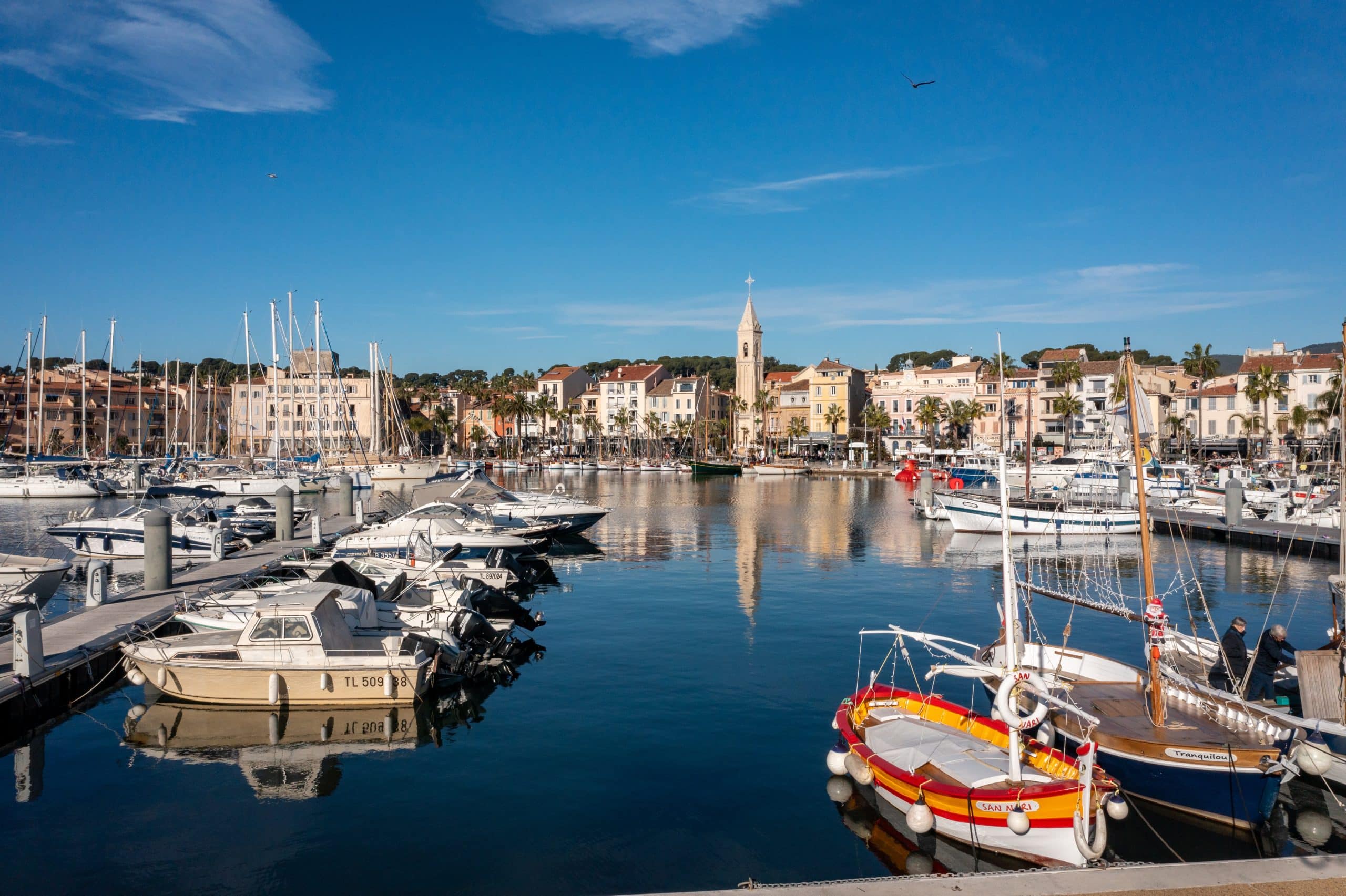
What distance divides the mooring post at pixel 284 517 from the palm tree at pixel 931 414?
93520 mm

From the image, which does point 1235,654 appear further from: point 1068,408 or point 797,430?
point 797,430

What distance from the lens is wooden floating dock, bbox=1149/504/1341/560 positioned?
1758 inches

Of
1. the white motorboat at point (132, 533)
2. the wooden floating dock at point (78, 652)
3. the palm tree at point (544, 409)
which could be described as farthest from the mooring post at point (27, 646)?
the palm tree at point (544, 409)

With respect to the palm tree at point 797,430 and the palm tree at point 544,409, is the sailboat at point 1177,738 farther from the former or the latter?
the palm tree at point 544,409

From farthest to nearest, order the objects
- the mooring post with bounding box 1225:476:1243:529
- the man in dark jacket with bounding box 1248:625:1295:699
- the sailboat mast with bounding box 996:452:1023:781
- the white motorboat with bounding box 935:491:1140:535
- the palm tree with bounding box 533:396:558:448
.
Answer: the palm tree with bounding box 533:396:558:448
the white motorboat with bounding box 935:491:1140:535
the mooring post with bounding box 1225:476:1243:529
the man in dark jacket with bounding box 1248:625:1295:699
the sailboat mast with bounding box 996:452:1023:781

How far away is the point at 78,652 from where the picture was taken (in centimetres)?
2083

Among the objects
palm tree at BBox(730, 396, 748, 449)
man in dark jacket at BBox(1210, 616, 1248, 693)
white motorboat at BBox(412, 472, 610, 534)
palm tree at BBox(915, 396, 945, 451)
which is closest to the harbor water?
man in dark jacket at BBox(1210, 616, 1248, 693)

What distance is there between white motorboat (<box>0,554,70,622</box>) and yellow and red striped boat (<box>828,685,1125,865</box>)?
2272cm

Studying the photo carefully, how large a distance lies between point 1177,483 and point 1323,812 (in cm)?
6324

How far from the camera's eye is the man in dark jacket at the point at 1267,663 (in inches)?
636

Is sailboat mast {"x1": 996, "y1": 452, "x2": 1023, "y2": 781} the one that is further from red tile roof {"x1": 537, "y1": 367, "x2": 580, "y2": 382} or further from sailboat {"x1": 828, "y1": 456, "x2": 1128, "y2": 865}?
→ red tile roof {"x1": 537, "y1": 367, "x2": 580, "y2": 382}

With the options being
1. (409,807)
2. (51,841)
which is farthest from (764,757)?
(51,841)

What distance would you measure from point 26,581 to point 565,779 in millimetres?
19470

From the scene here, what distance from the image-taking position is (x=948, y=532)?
5659 centimetres
